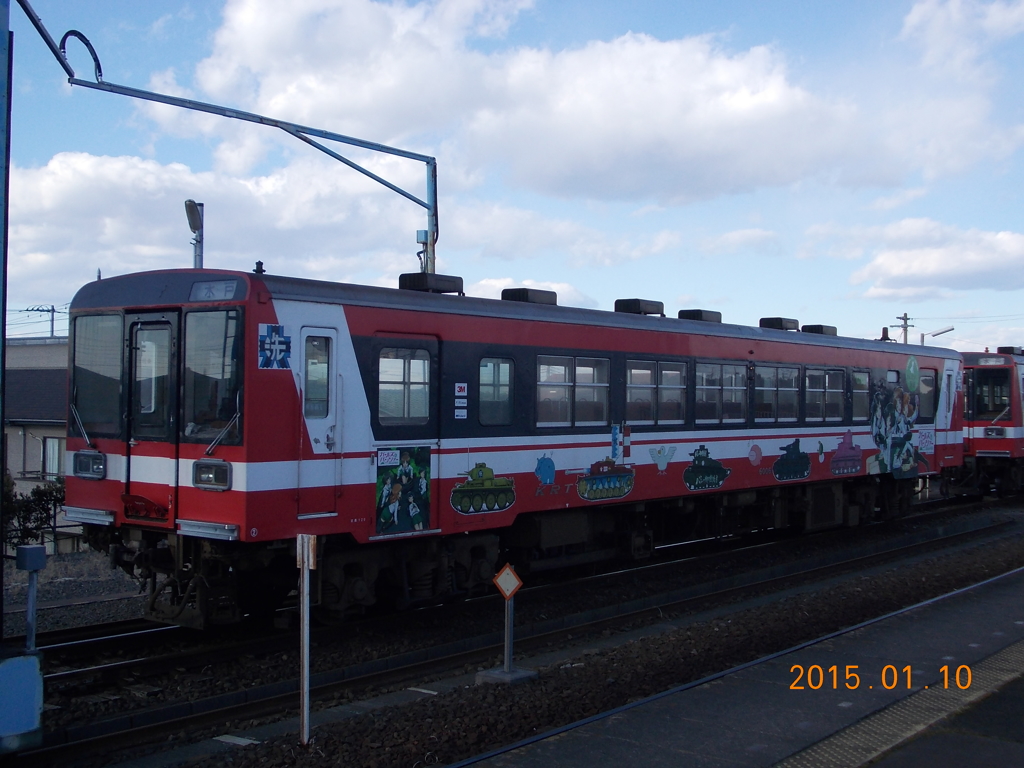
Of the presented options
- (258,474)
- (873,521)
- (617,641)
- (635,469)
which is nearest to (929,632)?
(617,641)

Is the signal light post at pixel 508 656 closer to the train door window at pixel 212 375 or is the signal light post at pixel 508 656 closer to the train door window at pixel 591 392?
the train door window at pixel 212 375

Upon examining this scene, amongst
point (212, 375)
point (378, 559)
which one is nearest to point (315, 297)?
point (212, 375)

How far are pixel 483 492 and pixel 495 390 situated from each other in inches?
42.9

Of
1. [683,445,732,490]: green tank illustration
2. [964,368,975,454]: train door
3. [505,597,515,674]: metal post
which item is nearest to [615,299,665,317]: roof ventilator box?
[683,445,732,490]: green tank illustration

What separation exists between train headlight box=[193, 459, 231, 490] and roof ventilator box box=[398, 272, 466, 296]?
290 cm

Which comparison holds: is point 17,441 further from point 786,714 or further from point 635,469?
point 786,714

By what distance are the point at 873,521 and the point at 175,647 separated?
14.7m

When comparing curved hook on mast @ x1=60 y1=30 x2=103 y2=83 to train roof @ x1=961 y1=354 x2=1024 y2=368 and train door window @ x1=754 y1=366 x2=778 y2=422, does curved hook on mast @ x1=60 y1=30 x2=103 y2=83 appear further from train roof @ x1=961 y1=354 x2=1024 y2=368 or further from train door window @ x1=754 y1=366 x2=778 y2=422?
train roof @ x1=961 y1=354 x2=1024 y2=368

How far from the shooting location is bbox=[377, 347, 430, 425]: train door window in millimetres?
9164

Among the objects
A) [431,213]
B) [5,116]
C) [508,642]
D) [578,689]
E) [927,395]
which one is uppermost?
[431,213]

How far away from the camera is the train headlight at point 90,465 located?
359 inches

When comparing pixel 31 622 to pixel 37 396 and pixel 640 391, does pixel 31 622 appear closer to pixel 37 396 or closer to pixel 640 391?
pixel 640 391

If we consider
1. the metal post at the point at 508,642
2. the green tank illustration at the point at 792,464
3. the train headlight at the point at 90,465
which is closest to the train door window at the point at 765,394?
the green tank illustration at the point at 792,464

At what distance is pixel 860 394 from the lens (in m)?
16.7
